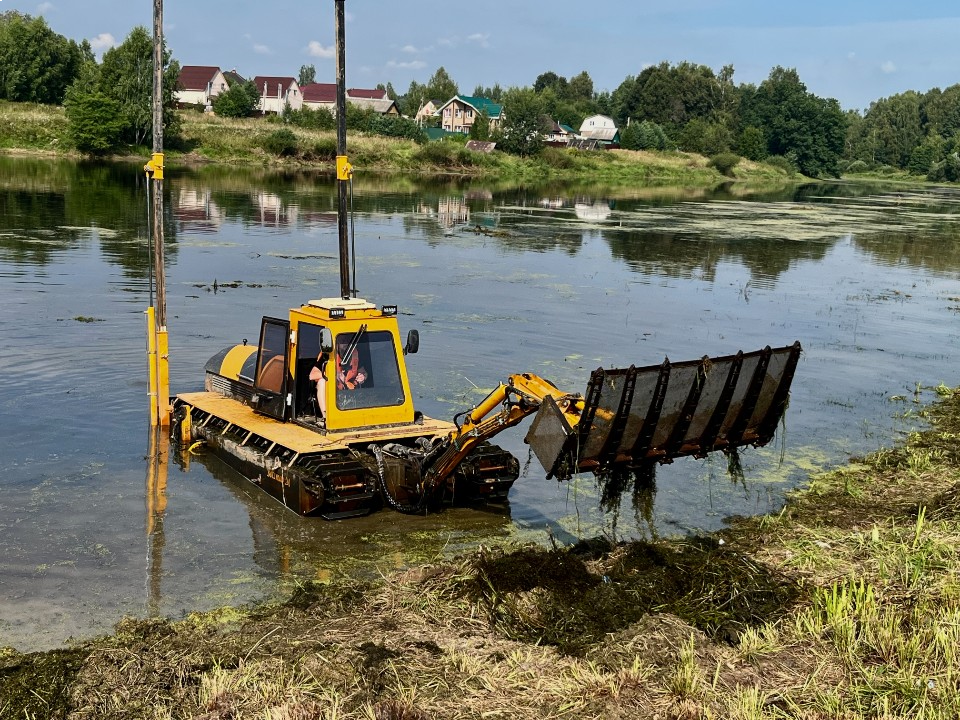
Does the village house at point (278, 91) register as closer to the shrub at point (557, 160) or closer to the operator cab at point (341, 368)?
the shrub at point (557, 160)

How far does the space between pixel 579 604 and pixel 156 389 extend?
8.74 meters

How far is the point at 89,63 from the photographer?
8500 centimetres

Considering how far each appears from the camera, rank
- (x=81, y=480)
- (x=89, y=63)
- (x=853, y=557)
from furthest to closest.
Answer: (x=89, y=63)
(x=81, y=480)
(x=853, y=557)

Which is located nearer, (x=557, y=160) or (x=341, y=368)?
(x=341, y=368)

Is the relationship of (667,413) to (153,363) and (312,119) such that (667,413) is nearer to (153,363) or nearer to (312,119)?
(153,363)

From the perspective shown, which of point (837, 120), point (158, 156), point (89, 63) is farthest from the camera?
point (837, 120)

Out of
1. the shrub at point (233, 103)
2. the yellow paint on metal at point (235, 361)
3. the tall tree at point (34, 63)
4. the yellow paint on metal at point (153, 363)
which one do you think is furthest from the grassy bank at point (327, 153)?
the yellow paint on metal at point (235, 361)

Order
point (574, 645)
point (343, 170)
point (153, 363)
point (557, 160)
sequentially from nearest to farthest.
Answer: point (574, 645)
point (153, 363)
point (343, 170)
point (557, 160)

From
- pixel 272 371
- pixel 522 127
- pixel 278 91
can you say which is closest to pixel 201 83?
pixel 278 91

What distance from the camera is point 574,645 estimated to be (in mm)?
8852

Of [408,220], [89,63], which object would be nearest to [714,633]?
[408,220]

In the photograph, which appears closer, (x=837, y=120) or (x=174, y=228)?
(x=174, y=228)

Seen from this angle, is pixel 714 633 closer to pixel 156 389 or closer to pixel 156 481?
pixel 156 481

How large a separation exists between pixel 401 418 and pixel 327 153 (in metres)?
76.7
